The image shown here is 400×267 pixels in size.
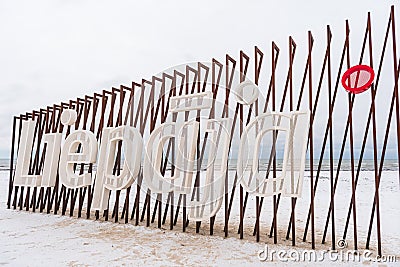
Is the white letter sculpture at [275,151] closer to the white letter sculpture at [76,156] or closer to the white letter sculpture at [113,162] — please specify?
the white letter sculpture at [113,162]

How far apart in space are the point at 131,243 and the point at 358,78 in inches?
101

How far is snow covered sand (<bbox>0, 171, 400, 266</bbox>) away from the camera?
113 inches

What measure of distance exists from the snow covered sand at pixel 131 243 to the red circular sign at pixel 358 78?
4.70 feet

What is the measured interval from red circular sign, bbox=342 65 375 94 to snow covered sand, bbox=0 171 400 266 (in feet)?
4.70

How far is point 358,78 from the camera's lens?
120 inches

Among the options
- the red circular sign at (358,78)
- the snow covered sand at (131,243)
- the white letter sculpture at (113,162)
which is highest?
the red circular sign at (358,78)

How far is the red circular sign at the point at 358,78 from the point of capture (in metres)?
3.01

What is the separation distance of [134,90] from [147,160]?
103 centimetres

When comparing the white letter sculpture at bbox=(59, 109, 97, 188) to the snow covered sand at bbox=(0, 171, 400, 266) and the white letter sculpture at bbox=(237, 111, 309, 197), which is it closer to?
the snow covered sand at bbox=(0, 171, 400, 266)

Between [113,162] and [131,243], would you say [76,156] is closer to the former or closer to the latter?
[113,162]

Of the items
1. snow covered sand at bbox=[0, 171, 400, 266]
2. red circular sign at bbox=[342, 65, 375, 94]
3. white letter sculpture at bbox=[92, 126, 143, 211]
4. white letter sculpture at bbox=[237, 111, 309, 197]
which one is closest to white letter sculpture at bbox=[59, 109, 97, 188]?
white letter sculpture at bbox=[92, 126, 143, 211]

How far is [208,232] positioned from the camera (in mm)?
3752

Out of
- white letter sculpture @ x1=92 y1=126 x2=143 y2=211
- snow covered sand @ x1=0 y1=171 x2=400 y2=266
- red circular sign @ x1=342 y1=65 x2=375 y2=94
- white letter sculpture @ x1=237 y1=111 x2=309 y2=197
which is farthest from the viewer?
white letter sculpture @ x1=92 y1=126 x2=143 y2=211

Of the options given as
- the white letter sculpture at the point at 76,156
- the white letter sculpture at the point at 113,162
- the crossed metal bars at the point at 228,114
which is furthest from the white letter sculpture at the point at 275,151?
the white letter sculpture at the point at 76,156
